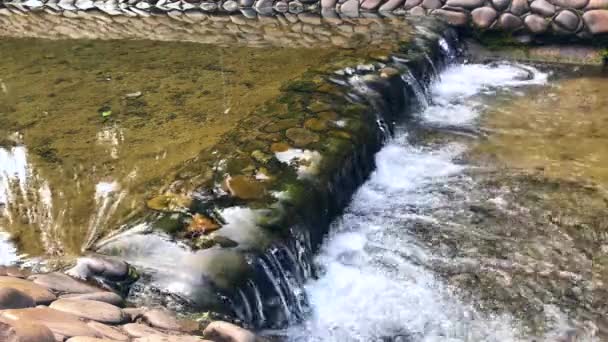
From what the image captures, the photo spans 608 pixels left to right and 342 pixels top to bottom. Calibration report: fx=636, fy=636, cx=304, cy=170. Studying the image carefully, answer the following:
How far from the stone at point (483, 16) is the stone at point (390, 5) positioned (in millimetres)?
893

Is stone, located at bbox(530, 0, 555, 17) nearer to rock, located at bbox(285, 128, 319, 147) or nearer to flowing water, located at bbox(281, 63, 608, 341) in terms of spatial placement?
flowing water, located at bbox(281, 63, 608, 341)

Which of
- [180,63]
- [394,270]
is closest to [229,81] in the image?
[180,63]

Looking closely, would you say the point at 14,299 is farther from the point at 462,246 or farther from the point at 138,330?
the point at 462,246

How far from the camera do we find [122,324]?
2.18 metres

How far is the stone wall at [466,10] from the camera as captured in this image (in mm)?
6836

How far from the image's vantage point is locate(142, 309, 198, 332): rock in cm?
230

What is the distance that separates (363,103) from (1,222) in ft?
8.77

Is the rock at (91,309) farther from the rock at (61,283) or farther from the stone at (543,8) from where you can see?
the stone at (543,8)

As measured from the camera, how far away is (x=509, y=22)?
714 cm

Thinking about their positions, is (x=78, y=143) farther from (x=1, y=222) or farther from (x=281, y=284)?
(x=281, y=284)

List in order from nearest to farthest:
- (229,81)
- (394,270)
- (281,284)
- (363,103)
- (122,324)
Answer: (122,324)
(281,284)
(394,270)
(363,103)
(229,81)

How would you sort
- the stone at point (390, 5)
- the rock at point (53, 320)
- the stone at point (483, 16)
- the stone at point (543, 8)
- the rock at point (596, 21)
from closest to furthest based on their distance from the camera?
the rock at point (53, 320)
the rock at point (596, 21)
the stone at point (543, 8)
the stone at point (483, 16)
the stone at point (390, 5)

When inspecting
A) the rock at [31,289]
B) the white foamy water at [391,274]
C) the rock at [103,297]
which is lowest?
the white foamy water at [391,274]

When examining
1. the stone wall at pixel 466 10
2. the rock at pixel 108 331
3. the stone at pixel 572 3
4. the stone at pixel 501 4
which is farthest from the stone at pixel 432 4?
the rock at pixel 108 331
